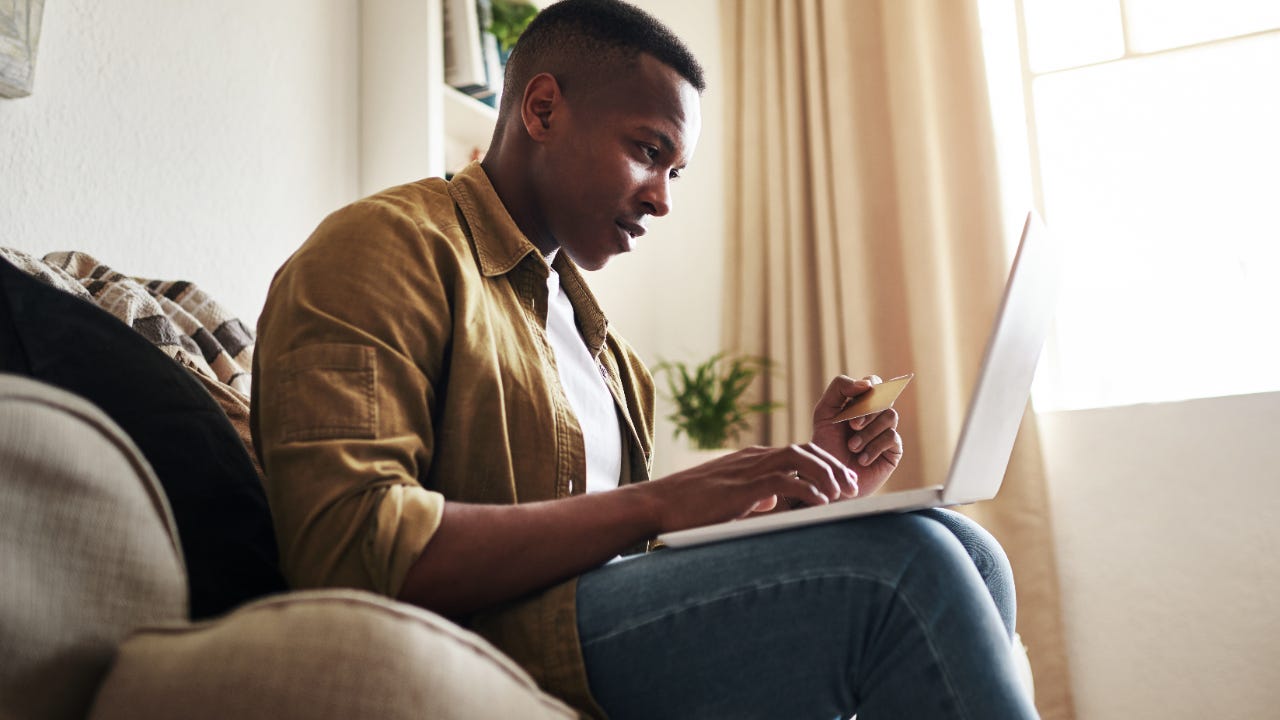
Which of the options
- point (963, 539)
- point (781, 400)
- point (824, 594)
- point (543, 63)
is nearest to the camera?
point (824, 594)

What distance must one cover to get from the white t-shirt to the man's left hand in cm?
27

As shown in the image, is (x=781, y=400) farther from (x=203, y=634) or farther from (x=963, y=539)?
(x=203, y=634)

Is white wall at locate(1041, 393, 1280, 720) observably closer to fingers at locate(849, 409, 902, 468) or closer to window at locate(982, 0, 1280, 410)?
window at locate(982, 0, 1280, 410)

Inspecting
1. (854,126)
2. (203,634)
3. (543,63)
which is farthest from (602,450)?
(854,126)

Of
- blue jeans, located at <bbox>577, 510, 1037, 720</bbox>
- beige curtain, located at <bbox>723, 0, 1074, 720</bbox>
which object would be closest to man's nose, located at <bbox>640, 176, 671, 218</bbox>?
blue jeans, located at <bbox>577, 510, 1037, 720</bbox>

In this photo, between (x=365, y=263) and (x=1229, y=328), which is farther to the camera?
(x=1229, y=328)

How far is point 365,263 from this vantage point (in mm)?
903

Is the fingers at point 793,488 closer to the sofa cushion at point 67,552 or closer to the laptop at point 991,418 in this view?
the laptop at point 991,418

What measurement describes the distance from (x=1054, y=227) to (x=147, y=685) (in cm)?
262

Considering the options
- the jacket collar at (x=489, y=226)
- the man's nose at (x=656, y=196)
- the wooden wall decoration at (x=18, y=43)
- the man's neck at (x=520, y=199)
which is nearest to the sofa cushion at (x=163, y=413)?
the jacket collar at (x=489, y=226)

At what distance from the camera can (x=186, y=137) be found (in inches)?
69.7

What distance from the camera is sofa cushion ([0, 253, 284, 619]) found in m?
0.69

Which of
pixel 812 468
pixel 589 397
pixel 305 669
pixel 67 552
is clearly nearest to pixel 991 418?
pixel 812 468

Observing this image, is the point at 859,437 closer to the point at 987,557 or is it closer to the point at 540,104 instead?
the point at 987,557
